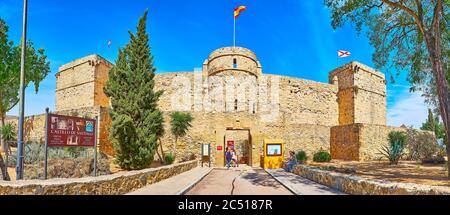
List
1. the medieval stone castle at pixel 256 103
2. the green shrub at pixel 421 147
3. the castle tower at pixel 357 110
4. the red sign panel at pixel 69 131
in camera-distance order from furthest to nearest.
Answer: the castle tower at pixel 357 110 → the green shrub at pixel 421 147 → the medieval stone castle at pixel 256 103 → the red sign panel at pixel 69 131

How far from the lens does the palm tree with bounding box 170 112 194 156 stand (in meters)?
21.9

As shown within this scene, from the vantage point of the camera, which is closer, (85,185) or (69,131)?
(85,185)

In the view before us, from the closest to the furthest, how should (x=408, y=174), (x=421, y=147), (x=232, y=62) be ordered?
(x=408, y=174) → (x=421, y=147) → (x=232, y=62)

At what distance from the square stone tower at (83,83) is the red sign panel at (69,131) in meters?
21.2

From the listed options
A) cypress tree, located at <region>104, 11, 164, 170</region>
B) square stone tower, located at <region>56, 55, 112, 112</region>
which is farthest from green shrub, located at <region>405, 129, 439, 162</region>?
square stone tower, located at <region>56, 55, 112, 112</region>

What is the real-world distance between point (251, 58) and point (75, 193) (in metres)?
27.0

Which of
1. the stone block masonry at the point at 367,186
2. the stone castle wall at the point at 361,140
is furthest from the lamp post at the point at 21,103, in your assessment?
the stone castle wall at the point at 361,140

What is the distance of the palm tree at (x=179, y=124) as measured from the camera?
71.9ft

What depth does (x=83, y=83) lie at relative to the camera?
31.4 m

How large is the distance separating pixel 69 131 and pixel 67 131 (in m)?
0.10

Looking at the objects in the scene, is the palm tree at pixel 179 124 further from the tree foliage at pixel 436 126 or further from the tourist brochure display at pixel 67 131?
the tree foliage at pixel 436 126

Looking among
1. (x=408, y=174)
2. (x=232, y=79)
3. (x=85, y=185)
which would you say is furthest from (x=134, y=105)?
(x=232, y=79)

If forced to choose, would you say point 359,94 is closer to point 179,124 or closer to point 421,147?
point 421,147
